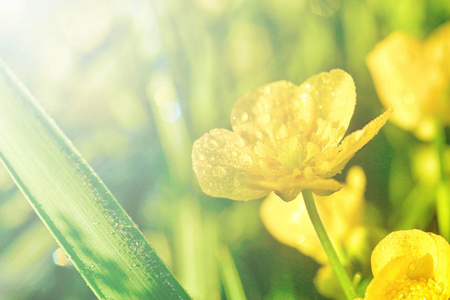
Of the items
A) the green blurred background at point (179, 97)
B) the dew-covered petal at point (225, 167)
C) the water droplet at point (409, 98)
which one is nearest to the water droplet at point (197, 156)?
the dew-covered petal at point (225, 167)

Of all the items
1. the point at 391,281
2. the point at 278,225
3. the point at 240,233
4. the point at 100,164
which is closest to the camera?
the point at 391,281

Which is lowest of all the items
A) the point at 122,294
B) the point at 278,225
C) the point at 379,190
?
the point at 379,190

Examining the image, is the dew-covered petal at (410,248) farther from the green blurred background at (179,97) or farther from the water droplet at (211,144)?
the green blurred background at (179,97)

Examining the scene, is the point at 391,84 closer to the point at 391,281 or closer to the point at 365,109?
the point at 365,109

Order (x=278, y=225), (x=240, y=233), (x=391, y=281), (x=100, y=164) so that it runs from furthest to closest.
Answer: (x=100, y=164) → (x=240, y=233) → (x=278, y=225) → (x=391, y=281)

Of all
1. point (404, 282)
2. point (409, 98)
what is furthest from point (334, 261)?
point (409, 98)

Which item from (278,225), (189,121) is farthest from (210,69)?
(278,225)

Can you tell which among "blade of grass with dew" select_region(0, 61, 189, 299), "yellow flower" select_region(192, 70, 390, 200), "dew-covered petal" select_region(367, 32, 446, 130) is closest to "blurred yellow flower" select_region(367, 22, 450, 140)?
"dew-covered petal" select_region(367, 32, 446, 130)
